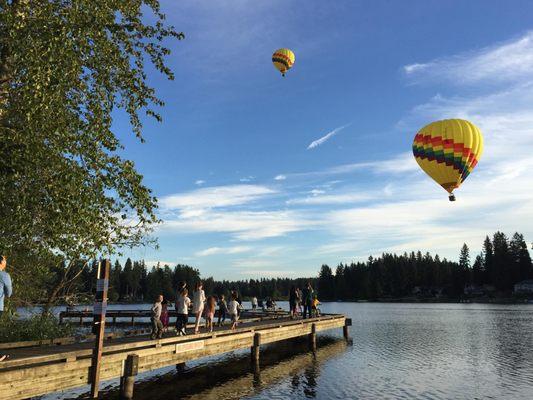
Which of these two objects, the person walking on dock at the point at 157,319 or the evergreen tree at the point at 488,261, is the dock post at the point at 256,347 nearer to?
the person walking on dock at the point at 157,319

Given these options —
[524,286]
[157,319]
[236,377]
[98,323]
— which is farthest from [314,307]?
[524,286]

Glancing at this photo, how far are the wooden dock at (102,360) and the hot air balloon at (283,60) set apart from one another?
32.4m

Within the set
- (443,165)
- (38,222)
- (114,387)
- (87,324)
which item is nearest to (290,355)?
(114,387)

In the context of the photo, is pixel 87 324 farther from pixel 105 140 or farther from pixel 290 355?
pixel 105 140

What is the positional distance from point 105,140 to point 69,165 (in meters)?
1.28

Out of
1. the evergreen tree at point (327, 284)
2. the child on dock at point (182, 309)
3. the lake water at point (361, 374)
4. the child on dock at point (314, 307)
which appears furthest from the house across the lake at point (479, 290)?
the child on dock at point (182, 309)

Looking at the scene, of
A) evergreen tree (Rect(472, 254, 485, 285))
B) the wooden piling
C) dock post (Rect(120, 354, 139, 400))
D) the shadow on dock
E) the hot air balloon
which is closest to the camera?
the wooden piling

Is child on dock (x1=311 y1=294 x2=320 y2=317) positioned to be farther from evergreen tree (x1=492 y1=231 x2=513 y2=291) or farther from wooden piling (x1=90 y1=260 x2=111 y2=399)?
evergreen tree (x1=492 y1=231 x2=513 y2=291)

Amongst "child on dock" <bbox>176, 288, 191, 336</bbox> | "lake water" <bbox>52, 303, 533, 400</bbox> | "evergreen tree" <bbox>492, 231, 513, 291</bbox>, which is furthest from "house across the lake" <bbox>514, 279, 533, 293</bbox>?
"child on dock" <bbox>176, 288, 191, 336</bbox>

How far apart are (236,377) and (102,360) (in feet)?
28.4

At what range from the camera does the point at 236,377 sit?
1959 centimetres

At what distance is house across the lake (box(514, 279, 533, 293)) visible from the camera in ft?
420

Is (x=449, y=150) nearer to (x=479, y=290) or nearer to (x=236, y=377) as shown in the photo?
(x=236, y=377)

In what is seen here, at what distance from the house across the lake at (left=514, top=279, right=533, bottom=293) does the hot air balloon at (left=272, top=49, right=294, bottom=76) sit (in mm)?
112509
